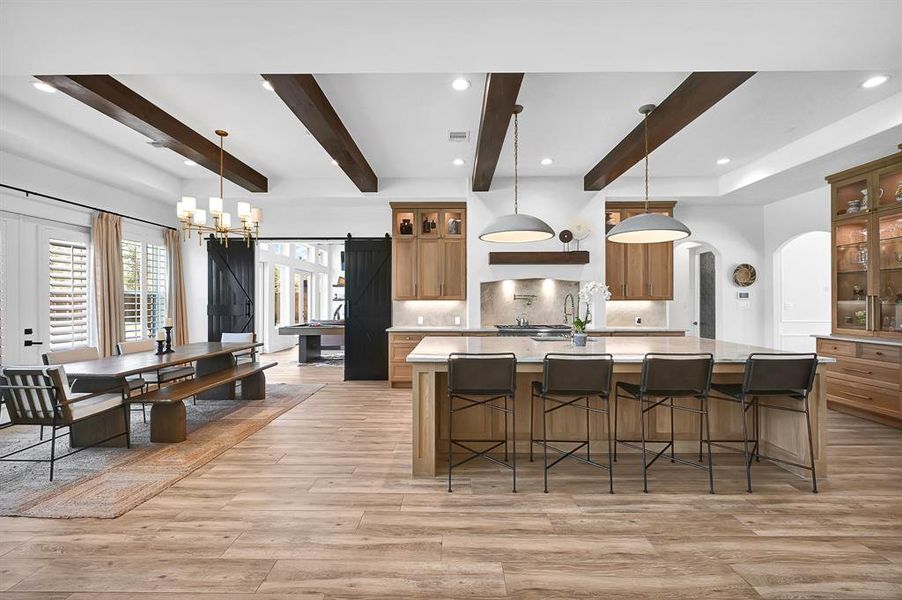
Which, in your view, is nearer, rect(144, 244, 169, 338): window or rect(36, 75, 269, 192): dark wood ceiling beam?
rect(36, 75, 269, 192): dark wood ceiling beam

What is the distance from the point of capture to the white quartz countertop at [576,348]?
3020 mm

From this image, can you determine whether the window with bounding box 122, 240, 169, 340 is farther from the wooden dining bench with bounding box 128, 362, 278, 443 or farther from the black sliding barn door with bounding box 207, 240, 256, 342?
the wooden dining bench with bounding box 128, 362, 278, 443

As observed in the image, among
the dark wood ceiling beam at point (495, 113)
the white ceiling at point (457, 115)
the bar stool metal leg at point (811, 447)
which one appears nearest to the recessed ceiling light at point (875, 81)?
the white ceiling at point (457, 115)

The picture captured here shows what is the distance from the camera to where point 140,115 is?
3.68 m

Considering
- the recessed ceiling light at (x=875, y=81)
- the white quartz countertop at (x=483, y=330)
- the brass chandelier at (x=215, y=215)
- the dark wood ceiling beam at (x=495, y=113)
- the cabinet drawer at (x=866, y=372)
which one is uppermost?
the recessed ceiling light at (x=875, y=81)

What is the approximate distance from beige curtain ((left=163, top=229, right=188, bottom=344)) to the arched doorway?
9.25 meters

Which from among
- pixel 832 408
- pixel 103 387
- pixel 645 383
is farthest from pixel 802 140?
pixel 103 387

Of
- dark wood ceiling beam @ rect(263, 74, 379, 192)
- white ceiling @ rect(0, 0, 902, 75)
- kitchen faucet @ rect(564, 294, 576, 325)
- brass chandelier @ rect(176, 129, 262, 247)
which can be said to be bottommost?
kitchen faucet @ rect(564, 294, 576, 325)

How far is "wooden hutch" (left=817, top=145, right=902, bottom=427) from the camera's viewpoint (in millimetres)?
4242

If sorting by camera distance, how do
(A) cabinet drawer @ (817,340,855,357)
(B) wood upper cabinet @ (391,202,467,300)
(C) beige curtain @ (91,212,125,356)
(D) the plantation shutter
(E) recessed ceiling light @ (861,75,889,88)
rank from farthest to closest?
1. (B) wood upper cabinet @ (391,202,467,300)
2. (D) the plantation shutter
3. (C) beige curtain @ (91,212,125,356)
4. (A) cabinet drawer @ (817,340,855,357)
5. (E) recessed ceiling light @ (861,75,889,88)

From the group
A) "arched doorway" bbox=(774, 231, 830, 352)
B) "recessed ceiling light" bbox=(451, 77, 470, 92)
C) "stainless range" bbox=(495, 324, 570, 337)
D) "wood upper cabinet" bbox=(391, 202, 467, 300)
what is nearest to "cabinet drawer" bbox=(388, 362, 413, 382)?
"wood upper cabinet" bbox=(391, 202, 467, 300)

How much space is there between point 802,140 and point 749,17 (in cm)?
335

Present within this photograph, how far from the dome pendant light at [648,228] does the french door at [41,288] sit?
5913 mm

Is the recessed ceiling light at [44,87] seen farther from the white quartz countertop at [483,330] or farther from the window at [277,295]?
the window at [277,295]
